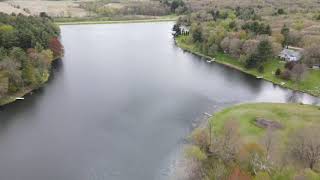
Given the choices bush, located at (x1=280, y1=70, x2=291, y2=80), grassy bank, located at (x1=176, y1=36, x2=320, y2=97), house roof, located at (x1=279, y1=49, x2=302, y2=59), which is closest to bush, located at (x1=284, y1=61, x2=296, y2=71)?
bush, located at (x1=280, y1=70, x2=291, y2=80)

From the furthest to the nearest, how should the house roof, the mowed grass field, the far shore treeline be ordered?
1. the mowed grass field
2. the house roof
3. the far shore treeline

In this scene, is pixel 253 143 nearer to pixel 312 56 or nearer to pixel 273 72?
pixel 273 72

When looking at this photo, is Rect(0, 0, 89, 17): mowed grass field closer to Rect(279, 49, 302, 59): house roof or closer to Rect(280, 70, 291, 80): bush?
Rect(279, 49, 302, 59): house roof

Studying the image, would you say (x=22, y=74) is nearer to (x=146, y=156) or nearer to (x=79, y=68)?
(x=79, y=68)

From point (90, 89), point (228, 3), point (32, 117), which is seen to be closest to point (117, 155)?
point (32, 117)

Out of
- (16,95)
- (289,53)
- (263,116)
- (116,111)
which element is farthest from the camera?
(289,53)

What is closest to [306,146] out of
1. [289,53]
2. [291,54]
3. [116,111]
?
[116,111]

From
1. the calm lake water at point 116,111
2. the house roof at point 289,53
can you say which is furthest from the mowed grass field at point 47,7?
the house roof at point 289,53
